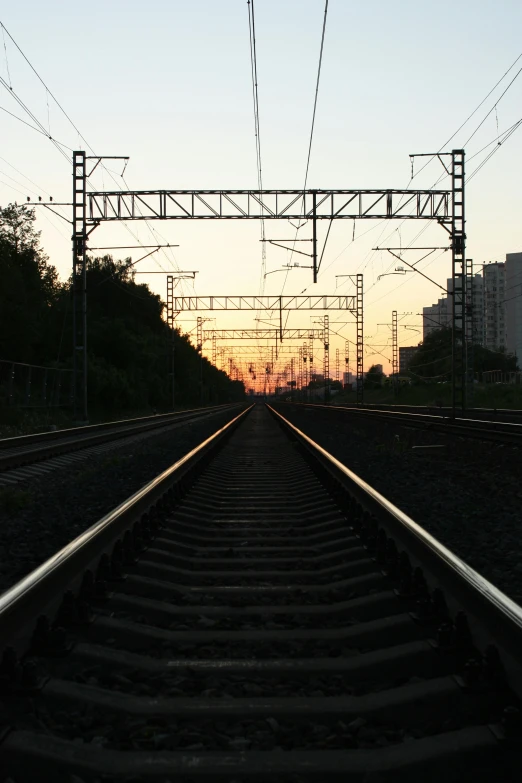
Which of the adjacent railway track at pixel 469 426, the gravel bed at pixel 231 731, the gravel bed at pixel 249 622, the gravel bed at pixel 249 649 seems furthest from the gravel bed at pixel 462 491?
the gravel bed at pixel 231 731

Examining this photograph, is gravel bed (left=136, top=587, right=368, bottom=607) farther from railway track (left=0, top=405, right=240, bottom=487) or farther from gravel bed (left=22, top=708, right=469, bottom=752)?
railway track (left=0, top=405, right=240, bottom=487)

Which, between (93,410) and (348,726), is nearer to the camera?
(348,726)

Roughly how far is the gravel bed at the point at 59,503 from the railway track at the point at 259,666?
0.88 metres

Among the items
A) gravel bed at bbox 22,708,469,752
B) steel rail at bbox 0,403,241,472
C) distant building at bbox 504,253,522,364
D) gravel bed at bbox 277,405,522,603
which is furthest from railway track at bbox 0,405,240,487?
distant building at bbox 504,253,522,364

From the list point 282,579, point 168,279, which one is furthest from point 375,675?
point 168,279

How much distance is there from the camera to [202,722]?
2898 mm

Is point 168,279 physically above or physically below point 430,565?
above

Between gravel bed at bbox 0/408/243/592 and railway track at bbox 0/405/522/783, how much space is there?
0.88m

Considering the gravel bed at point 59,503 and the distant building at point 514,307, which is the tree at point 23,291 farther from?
the distant building at point 514,307

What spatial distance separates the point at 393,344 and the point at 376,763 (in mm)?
83262

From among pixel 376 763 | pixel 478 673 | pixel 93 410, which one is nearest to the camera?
pixel 376 763

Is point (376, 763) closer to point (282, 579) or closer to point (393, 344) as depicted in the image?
point (282, 579)

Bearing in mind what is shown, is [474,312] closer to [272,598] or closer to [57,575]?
[272,598]

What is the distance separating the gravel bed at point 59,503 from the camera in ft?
19.8
